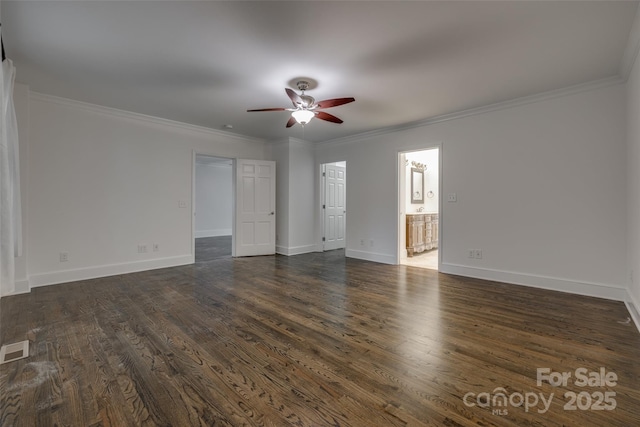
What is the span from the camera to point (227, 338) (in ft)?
7.63

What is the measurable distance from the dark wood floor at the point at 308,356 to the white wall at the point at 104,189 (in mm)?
663

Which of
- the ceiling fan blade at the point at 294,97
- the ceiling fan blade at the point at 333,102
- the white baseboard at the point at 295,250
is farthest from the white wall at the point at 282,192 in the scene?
the ceiling fan blade at the point at 333,102

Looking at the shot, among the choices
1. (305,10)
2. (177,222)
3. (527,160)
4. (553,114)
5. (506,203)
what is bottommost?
(177,222)

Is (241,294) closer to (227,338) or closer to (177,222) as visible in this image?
(227,338)

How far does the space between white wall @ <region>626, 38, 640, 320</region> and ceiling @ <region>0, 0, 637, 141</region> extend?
0.37 m

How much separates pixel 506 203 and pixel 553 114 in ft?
4.07

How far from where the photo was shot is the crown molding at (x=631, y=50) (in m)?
2.24

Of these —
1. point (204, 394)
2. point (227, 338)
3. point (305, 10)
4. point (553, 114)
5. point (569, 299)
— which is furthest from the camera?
point (553, 114)

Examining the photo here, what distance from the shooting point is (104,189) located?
435cm

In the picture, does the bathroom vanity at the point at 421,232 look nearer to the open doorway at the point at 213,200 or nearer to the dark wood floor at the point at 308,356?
the dark wood floor at the point at 308,356

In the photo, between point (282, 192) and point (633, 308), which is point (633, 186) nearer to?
point (633, 308)

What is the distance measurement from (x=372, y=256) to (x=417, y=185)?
2.33m

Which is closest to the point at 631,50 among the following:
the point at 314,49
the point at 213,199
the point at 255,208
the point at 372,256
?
the point at 314,49

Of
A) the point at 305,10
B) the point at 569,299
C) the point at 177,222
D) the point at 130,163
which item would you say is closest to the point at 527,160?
the point at 569,299
